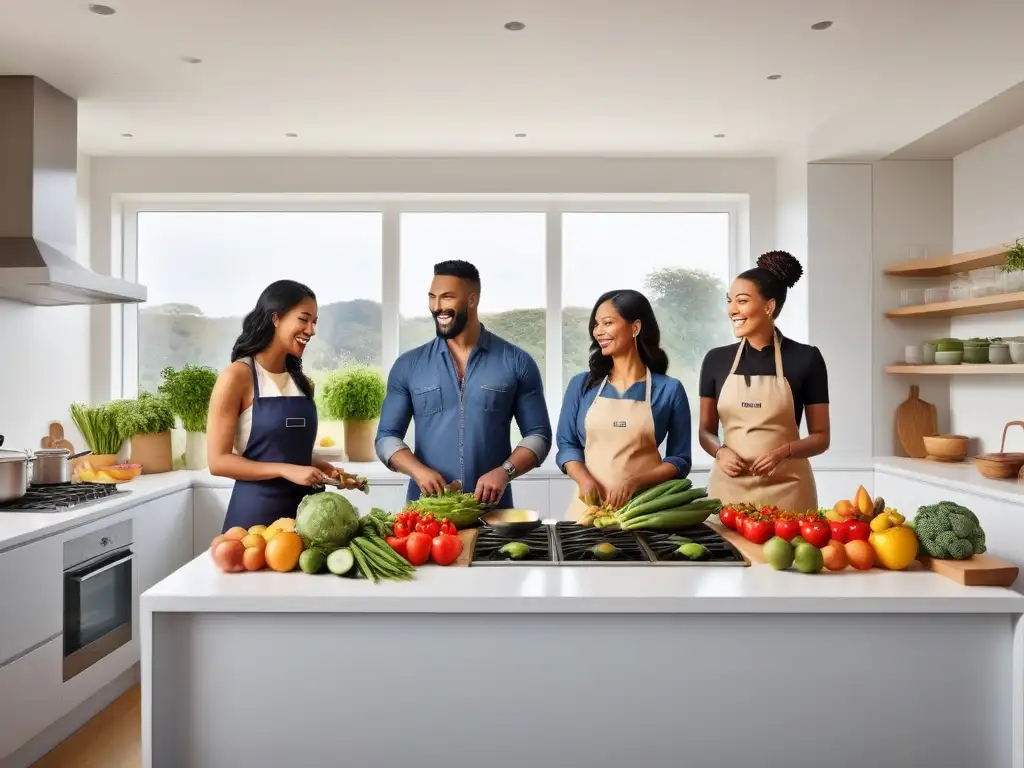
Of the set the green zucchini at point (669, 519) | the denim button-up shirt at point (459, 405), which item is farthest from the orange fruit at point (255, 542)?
the green zucchini at point (669, 519)

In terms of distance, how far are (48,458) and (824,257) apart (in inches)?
161

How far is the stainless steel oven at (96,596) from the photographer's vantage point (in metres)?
3.22

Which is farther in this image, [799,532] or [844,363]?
[844,363]

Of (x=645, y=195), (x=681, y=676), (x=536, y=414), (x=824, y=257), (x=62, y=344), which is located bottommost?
(x=681, y=676)

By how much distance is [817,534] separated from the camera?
2127mm

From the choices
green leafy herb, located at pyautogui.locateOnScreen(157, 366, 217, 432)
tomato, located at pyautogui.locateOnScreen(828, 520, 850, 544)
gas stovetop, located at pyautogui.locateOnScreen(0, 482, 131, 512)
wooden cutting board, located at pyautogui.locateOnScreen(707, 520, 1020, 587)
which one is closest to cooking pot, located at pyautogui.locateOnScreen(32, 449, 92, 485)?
gas stovetop, located at pyautogui.locateOnScreen(0, 482, 131, 512)

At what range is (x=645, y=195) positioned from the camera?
505 cm

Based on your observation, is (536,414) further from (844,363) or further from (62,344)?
(62,344)

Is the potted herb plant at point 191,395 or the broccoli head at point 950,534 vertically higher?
the potted herb plant at point 191,395

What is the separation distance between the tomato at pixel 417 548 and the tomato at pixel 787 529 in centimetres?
95

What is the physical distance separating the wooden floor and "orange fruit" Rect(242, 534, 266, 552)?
1.53 metres

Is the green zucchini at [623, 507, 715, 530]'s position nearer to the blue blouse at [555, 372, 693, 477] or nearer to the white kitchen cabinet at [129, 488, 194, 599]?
the blue blouse at [555, 372, 693, 477]

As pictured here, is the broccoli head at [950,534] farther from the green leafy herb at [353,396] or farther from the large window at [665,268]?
the green leafy herb at [353,396]

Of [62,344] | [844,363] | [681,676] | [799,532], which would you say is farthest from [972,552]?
[62,344]
